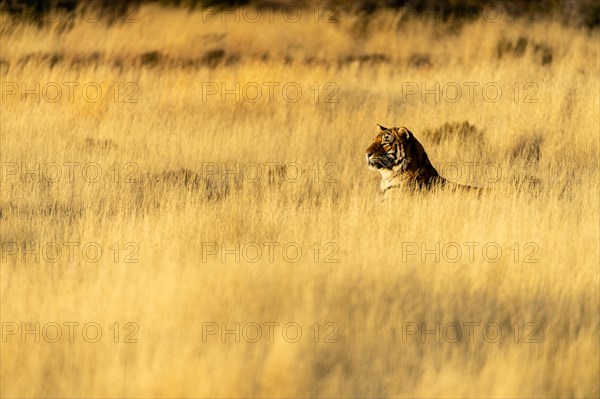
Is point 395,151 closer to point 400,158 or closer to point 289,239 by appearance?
point 400,158

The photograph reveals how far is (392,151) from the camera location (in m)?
7.92

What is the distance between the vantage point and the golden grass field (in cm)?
477

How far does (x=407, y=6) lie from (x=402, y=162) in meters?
15.7

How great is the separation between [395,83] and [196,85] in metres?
2.69

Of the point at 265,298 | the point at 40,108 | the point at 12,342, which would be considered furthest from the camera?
the point at 40,108

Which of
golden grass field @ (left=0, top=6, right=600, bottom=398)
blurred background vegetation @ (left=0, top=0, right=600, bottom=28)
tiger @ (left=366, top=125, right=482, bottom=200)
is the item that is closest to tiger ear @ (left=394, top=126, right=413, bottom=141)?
tiger @ (left=366, top=125, right=482, bottom=200)

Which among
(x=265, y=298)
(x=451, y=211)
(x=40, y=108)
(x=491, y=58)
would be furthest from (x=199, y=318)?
(x=491, y=58)

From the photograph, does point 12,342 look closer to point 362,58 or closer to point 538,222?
point 538,222

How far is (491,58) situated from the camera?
1730 cm

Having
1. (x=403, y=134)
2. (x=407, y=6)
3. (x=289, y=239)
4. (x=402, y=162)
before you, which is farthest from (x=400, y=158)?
(x=407, y=6)

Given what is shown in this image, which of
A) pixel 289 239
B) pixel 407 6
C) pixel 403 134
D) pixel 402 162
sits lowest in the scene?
pixel 289 239

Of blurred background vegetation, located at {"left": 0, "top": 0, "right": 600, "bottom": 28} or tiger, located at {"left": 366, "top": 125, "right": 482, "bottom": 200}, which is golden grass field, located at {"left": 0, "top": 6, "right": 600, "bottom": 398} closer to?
tiger, located at {"left": 366, "top": 125, "right": 482, "bottom": 200}

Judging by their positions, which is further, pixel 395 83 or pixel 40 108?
pixel 395 83

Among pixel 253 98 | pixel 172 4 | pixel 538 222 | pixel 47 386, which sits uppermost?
pixel 172 4
